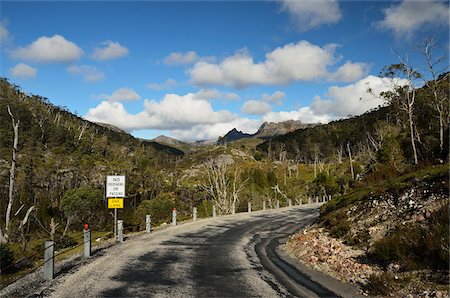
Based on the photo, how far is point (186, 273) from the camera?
9.84 m

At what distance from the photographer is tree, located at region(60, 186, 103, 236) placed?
57.7m

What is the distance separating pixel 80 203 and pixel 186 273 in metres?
53.2

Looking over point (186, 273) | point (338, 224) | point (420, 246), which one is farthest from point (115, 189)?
point (420, 246)

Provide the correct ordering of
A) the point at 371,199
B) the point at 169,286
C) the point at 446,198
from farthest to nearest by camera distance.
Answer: the point at 371,199 < the point at 446,198 < the point at 169,286

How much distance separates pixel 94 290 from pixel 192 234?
10.6m

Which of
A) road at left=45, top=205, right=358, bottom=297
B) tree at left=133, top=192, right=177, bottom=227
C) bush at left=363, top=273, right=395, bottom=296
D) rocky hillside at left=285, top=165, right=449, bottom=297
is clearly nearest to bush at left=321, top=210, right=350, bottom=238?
rocky hillside at left=285, top=165, right=449, bottom=297

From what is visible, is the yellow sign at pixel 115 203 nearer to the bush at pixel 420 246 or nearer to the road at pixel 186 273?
the road at pixel 186 273

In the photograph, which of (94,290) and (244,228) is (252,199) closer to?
(244,228)

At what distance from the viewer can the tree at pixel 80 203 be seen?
57656 mm

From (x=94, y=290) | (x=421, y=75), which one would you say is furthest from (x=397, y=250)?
(x=421, y=75)

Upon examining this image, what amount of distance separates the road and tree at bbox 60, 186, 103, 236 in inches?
1832

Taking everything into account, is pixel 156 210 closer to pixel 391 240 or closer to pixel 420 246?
pixel 391 240

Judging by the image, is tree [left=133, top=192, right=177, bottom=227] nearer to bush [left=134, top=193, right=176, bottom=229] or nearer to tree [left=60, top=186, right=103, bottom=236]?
bush [left=134, top=193, right=176, bottom=229]

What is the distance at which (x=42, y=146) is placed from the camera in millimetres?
103688
